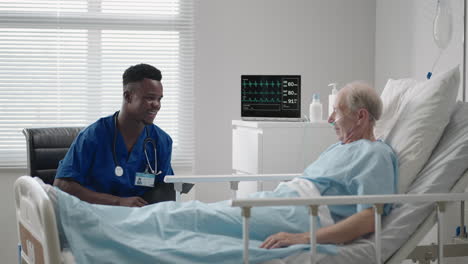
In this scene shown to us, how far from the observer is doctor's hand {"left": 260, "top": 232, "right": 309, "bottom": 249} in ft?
6.44

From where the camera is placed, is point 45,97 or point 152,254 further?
point 45,97

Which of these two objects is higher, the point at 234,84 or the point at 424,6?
the point at 424,6

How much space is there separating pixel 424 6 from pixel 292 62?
1005 millimetres

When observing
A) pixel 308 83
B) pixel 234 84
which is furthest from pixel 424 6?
pixel 234 84

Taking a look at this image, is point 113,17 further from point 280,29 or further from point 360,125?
point 360,125

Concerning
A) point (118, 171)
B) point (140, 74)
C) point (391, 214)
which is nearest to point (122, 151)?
point (118, 171)

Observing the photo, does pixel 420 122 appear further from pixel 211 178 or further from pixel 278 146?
pixel 278 146

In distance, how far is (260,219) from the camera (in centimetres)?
209

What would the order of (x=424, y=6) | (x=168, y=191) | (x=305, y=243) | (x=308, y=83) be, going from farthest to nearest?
(x=308, y=83)
(x=424, y=6)
(x=168, y=191)
(x=305, y=243)

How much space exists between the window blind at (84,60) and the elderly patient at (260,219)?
1969 mm

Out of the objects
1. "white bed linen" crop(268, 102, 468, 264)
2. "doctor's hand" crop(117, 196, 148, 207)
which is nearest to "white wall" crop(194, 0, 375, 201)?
"doctor's hand" crop(117, 196, 148, 207)

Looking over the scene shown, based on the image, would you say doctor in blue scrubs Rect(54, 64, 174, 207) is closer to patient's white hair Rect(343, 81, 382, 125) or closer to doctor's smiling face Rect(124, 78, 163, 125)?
doctor's smiling face Rect(124, 78, 163, 125)

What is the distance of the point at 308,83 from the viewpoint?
4.26 m

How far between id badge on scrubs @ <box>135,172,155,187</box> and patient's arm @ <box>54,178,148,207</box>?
5.1 inches
